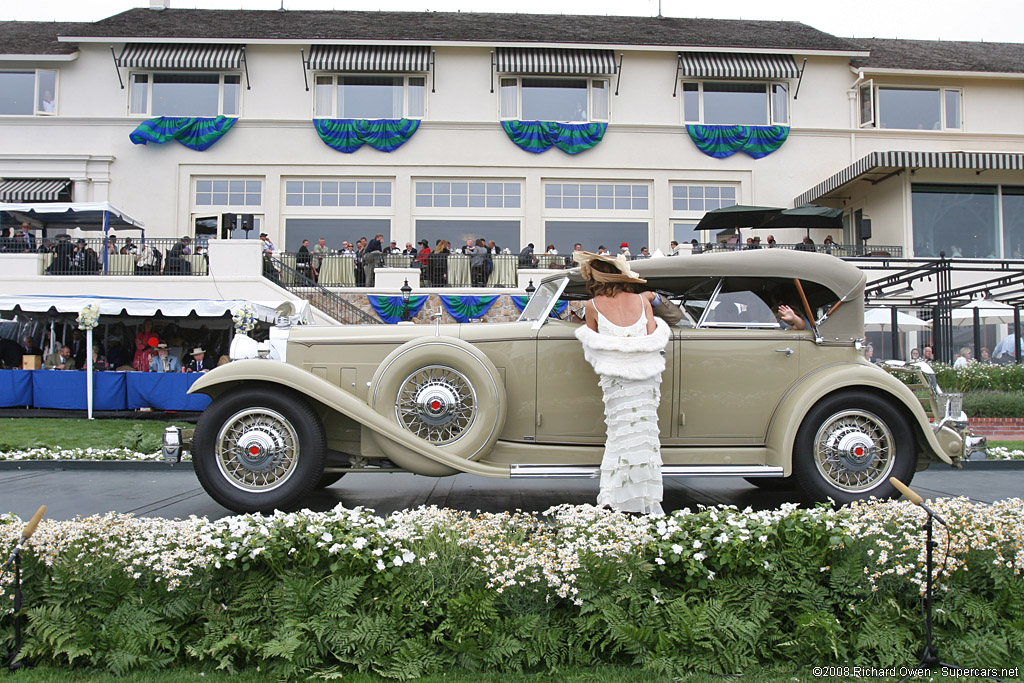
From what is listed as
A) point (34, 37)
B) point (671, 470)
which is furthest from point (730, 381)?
point (34, 37)

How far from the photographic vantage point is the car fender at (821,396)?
5262 mm

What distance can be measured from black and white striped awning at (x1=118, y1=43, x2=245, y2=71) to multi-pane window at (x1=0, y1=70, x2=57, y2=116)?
2.82m

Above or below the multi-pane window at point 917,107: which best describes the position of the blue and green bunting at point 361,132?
below

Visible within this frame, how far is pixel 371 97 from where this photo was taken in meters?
24.9

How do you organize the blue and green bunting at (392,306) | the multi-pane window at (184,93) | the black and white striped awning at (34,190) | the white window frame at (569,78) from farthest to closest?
the white window frame at (569,78) → the multi-pane window at (184,93) → the black and white striped awning at (34,190) → the blue and green bunting at (392,306)

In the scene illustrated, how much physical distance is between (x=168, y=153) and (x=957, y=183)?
89.9ft

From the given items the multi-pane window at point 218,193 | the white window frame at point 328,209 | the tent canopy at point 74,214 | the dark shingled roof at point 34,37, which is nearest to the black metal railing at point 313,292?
the tent canopy at point 74,214

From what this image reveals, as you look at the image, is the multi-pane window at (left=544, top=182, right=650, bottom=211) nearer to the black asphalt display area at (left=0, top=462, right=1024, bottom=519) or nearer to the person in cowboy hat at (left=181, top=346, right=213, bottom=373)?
the person in cowboy hat at (left=181, top=346, right=213, bottom=373)

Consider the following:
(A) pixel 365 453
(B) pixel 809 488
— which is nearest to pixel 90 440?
(A) pixel 365 453

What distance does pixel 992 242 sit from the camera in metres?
23.7

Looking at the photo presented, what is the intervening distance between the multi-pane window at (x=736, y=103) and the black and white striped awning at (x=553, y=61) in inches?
130

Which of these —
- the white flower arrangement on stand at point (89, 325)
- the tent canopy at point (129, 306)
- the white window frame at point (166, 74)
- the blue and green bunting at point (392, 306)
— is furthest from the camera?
the white window frame at point (166, 74)

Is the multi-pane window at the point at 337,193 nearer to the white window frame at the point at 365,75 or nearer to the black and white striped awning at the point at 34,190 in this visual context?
the white window frame at the point at 365,75

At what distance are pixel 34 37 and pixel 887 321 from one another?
31833mm
